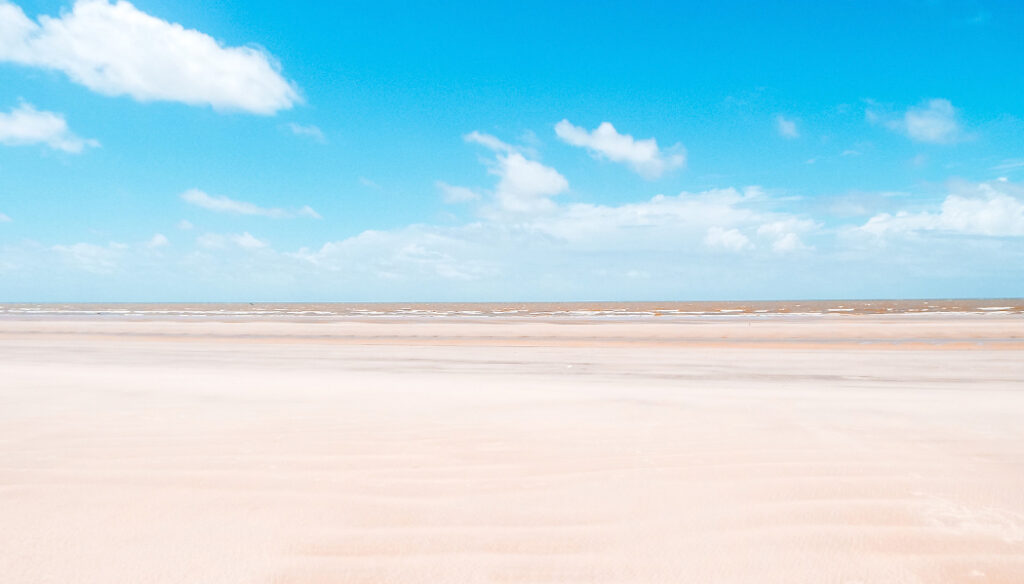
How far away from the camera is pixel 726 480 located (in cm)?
347

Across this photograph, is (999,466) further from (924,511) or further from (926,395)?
(926,395)

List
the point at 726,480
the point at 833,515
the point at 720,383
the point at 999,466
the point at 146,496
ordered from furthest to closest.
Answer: the point at 720,383 < the point at 999,466 < the point at 726,480 < the point at 146,496 < the point at 833,515

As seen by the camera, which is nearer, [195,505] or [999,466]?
[195,505]

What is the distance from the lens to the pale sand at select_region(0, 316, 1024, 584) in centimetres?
244

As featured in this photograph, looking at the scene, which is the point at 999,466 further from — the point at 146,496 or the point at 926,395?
the point at 146,496

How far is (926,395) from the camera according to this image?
729 centimetres

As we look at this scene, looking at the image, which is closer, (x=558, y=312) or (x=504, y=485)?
(x=504, y=485)

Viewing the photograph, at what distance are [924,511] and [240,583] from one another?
10.9 feet

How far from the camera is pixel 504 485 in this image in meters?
3.40

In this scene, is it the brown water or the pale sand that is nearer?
the pale sand

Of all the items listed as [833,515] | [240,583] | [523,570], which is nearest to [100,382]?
[240,583]

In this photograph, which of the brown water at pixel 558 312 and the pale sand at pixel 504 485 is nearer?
the pale sand at pixel 504 485

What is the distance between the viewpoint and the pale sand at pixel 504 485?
244 cm

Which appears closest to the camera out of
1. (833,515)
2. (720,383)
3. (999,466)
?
(833,515)
